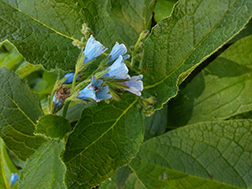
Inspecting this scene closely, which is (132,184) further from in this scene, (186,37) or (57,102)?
(186,37)

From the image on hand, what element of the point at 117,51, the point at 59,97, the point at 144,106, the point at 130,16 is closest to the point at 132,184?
the point at 144,106

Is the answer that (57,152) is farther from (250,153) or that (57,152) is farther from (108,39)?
(250,153)

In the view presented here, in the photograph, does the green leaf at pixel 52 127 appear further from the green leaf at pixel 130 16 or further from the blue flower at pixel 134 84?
the green leaf at pixel 130 16

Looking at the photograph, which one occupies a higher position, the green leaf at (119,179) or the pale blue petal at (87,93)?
the pale blue petal at (87,93)

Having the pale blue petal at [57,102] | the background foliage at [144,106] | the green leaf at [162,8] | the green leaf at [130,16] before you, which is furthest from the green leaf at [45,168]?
the green leaf at [162,8]

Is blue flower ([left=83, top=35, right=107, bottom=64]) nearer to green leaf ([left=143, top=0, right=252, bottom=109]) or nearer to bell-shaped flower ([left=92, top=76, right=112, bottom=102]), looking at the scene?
bell-shaped flower ([left=92, top=76, right=112, bottom=102])

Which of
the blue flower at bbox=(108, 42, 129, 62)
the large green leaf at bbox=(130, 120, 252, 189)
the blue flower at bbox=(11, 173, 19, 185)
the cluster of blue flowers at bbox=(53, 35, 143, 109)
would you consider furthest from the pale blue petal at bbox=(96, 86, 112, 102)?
the blue flower at bbox=(11, 173, 19, 185)

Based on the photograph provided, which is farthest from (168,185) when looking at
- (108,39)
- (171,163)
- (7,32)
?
(7,32)

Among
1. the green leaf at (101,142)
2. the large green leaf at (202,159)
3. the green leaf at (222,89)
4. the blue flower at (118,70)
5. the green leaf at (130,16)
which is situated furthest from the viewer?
the green leaf at (130,16)
